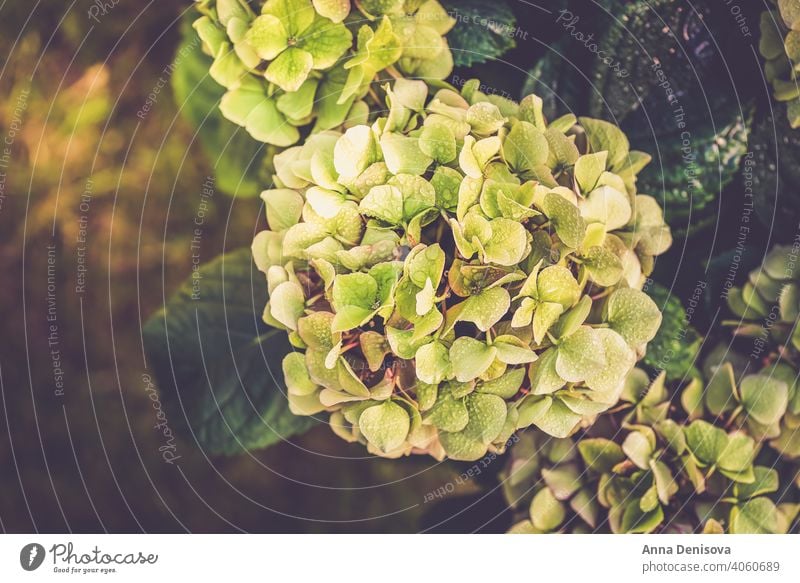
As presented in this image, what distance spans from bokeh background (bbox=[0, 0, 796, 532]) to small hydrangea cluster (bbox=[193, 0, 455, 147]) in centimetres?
4

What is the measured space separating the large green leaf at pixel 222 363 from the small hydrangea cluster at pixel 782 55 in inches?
15.0

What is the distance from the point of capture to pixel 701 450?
47 cm

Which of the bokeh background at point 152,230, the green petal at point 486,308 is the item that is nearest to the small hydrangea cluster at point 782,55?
the bokeh background at point 152,230

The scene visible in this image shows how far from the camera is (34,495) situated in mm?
505

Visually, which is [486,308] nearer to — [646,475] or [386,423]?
[386,423]

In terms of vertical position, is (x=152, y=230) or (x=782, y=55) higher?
(x=782, y=55)

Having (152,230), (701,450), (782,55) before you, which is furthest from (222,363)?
(782,55)

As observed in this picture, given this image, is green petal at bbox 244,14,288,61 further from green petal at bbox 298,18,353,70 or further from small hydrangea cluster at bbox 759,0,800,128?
small hydrangea cluster at bbox 759,0,800,128

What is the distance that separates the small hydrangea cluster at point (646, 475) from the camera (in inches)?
18.5

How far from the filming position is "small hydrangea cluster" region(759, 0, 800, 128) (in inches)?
19.1
